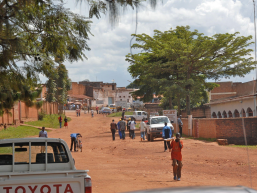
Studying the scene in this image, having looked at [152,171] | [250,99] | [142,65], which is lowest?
[152,171]

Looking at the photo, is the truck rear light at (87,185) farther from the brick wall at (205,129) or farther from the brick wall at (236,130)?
the brick wall at (205,129)

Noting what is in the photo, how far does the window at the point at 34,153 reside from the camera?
22.9 feet

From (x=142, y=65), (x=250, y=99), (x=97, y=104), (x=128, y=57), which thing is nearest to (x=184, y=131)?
(x=250, y=99)

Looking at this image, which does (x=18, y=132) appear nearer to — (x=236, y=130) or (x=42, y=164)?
(x=236, y=130)

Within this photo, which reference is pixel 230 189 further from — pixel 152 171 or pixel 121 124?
pixel 121 124

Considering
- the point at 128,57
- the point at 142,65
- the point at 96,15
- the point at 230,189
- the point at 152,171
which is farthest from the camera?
the point at 128,57

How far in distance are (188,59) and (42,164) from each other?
29.0 metres

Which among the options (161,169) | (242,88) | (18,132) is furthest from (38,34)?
(242,88)

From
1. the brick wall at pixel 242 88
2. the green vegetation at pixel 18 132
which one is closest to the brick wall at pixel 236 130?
the green vegetation at pixel 18 132

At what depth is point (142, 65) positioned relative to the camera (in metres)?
39.6

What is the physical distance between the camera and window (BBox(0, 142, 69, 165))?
6.99m

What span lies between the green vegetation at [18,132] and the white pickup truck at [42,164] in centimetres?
2412

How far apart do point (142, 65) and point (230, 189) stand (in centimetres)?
3709

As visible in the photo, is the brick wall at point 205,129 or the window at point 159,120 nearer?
the brick wall at point 205,129
